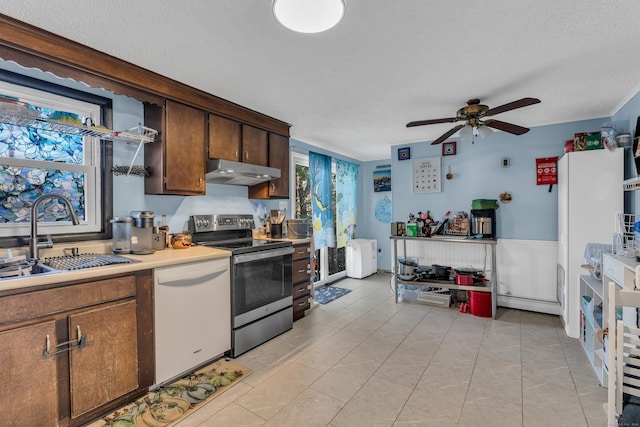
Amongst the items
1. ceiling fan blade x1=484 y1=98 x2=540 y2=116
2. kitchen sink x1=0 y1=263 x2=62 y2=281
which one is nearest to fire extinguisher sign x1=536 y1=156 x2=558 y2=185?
ceiling fan blade x1=484 y1=98 x2=540 y2=116

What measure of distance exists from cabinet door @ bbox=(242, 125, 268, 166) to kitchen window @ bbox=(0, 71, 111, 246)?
118 centimetres

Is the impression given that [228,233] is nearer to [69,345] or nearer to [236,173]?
[236,173]

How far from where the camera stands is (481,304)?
352 centimetres

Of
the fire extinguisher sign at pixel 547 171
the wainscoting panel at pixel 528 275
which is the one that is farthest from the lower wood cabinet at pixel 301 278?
the fire extinguisher sign at pixel 547 171

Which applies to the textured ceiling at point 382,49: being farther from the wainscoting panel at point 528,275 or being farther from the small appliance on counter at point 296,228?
the wainscoting panel at point 528,275

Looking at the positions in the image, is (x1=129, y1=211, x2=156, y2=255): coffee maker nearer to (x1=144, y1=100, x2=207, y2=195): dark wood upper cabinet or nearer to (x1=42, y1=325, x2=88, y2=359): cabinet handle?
(x1=144, y1=100, x2=207, y2=195): dark wood upper cabinet

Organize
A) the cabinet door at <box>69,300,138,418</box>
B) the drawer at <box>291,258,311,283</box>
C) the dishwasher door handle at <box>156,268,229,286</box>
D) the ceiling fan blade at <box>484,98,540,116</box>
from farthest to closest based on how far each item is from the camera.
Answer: the drawer at <box>291,258,311,283</box> < the ceiling fan blade at <box>484,98,540,116</box> < the dishwasher door handle at <box>156,268,229,286</box> < the cabinet door at <box>69,300,138,418</box>

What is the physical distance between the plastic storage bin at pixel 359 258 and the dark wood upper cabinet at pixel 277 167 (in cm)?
218

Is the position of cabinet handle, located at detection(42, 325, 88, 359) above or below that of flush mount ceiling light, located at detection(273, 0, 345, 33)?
below

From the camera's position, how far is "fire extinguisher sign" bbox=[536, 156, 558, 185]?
140 inches

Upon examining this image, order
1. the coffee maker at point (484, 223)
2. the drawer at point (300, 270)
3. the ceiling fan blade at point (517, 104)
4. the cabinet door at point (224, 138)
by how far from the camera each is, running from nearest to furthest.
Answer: the ceiling fan blade at point (517, 104) < the cabinet door at point (224, 138) < the drawer at point (300, 270) < the coffee maker at point (484, 223)

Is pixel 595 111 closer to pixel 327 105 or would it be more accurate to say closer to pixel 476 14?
pixel 476 14

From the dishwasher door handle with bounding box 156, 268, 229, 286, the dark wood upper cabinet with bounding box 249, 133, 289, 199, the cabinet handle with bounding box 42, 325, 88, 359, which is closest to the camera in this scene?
the cabinet handle with bounding box 42, 325, 88, 359

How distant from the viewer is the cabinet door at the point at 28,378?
4.70 feet
